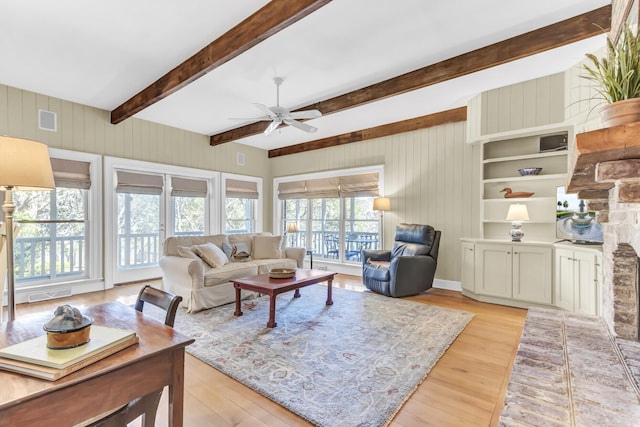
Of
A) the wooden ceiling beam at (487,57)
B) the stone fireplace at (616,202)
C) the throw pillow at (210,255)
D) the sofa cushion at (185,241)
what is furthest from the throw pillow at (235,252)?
the stone fireplace at (616,202)

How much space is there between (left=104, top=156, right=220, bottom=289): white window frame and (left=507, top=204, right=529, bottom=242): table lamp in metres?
5.19

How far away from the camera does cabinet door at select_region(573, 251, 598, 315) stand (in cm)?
322

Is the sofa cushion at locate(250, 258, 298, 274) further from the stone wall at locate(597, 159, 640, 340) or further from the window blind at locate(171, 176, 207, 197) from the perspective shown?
the stone wall at locate(597, 159, 640, 340)

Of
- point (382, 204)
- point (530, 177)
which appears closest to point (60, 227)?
point (382, 204)

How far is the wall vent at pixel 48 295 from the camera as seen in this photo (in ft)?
13.8

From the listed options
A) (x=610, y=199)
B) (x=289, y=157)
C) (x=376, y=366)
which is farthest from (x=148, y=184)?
(x=610, y=199)

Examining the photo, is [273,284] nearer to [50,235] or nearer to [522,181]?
[50,235]

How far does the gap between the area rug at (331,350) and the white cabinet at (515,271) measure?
30.2 inches

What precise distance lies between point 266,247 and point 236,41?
306cm

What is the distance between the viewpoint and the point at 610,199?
2.19 meters

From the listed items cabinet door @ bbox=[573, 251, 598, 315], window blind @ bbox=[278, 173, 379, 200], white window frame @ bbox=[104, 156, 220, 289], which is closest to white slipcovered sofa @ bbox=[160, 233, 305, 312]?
white window frame @ bbox=[104, 156, 220, 289]

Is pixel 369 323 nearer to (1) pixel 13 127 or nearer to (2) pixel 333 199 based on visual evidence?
(2) pixel 333 199

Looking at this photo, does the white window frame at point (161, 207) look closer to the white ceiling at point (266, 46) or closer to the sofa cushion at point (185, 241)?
the white ceiling at point (266, 46)

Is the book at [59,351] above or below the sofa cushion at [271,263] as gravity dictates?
above
